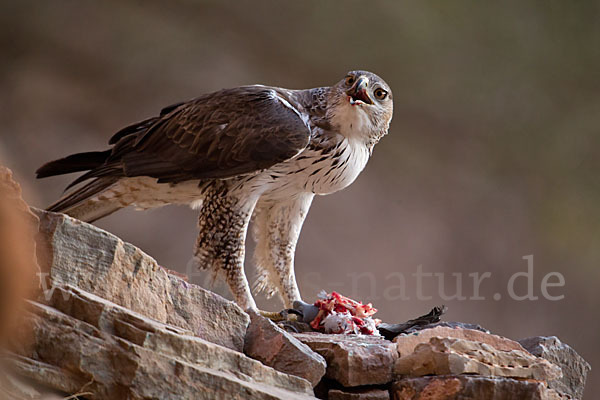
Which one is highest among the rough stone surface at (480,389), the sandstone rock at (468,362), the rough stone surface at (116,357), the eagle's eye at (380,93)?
the eagle's eye at (380,93)

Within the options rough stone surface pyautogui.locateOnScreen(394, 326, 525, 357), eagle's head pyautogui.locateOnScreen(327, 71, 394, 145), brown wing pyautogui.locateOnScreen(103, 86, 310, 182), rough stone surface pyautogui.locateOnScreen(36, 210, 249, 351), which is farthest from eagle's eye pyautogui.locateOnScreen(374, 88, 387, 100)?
rough stone surface pyautogui.locateOnScreen(36, 210, 249, 351)

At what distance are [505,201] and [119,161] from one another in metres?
3.64

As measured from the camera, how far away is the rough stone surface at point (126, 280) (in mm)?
1663

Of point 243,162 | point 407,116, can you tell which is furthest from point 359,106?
point 407,116

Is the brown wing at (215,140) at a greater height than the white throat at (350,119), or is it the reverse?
the white throat at (350,119)

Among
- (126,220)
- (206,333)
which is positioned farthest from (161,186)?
(126,220)

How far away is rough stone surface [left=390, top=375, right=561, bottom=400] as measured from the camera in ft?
6.65

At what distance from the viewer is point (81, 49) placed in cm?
457

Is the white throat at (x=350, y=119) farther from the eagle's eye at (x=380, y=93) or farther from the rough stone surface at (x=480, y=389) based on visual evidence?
the rough stone surface at (x=480, y=389)

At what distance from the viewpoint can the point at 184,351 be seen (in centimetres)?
164

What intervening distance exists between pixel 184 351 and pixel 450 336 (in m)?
1.12

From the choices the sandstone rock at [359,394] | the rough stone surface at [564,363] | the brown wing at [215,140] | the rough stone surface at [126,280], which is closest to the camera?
the rough stone surface at [126,280]

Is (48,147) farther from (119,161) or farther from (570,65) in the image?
(570,65)

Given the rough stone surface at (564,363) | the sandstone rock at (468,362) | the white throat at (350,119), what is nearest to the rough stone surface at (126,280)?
the sandstone rock at (468,362)
